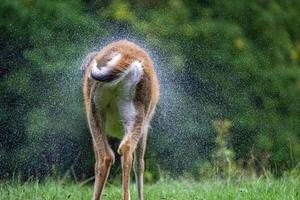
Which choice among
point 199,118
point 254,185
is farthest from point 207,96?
point 254,185

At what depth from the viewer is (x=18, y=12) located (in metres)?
11.4

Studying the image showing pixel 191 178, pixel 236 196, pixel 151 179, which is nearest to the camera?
pixel 236 196

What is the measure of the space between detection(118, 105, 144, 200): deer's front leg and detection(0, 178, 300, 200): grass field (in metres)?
0.95

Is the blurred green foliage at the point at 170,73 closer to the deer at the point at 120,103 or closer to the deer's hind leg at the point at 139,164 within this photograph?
the deer's hind leg at the point at 139,164

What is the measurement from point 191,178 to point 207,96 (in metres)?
1.54

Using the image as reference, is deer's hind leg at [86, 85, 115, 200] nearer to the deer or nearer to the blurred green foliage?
the deer

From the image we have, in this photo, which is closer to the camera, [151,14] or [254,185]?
[254,185]

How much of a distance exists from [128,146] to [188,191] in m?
1.75

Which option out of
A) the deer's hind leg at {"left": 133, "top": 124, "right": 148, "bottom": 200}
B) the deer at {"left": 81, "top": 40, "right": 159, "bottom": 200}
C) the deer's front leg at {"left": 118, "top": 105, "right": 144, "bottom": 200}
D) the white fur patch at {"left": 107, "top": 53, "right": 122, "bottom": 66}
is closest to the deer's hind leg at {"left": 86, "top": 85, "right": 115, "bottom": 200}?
the deer at {"left": 81, "top": 40, "right": 159, "bottom": 200}

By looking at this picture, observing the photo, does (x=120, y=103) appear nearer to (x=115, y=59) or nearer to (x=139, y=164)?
(x=115, y=59)

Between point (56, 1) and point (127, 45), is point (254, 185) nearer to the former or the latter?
point (127, 45)

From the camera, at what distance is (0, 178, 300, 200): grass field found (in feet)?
24.9

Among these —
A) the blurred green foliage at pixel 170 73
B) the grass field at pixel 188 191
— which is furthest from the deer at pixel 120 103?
the blurred green foliage at pixel 170 73

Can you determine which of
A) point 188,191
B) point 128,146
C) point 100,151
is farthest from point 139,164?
point 128,146
